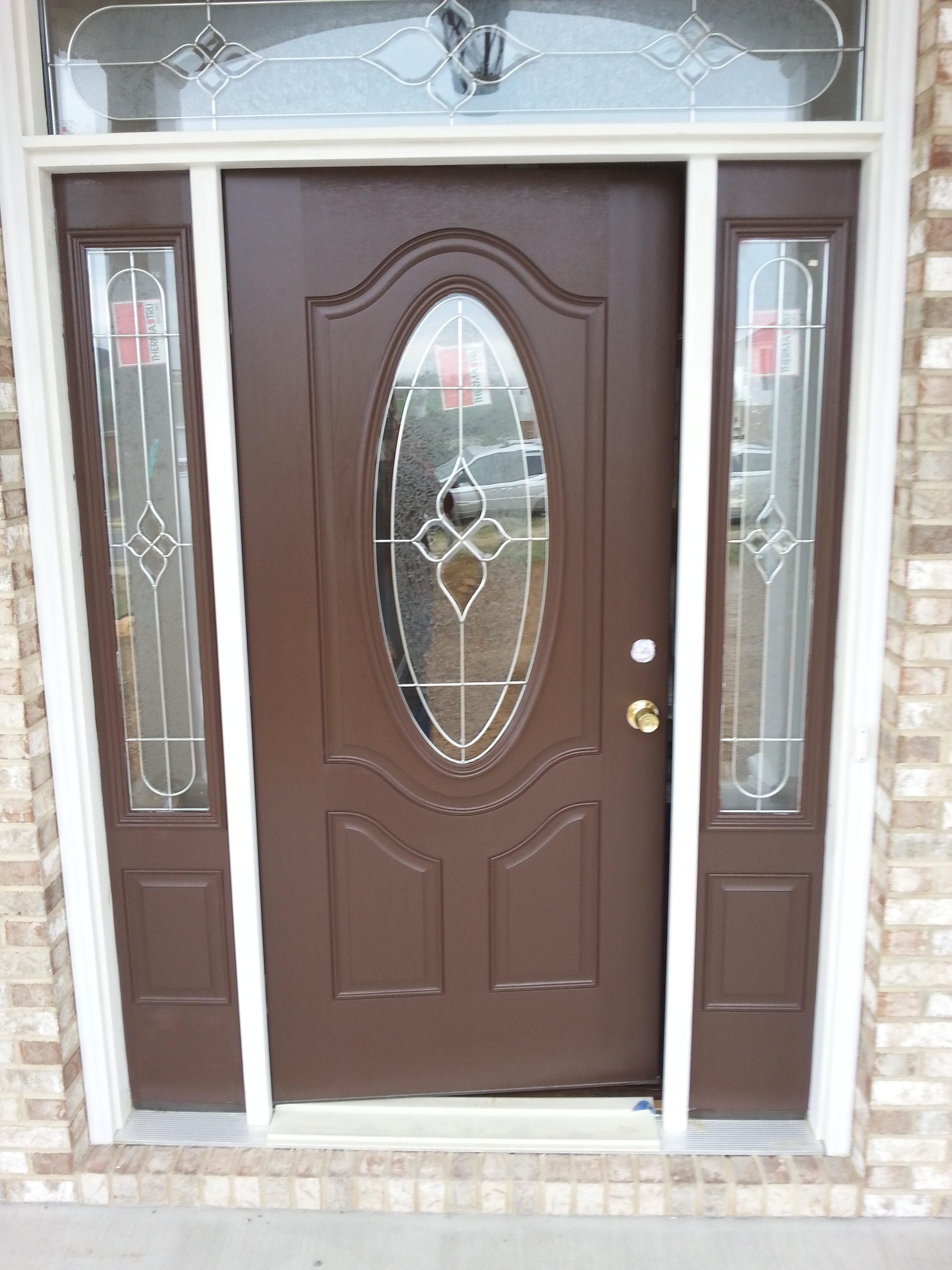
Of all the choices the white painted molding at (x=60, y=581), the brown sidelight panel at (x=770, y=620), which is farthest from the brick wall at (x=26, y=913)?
the brown sidelight panel at (x=770, y=620)

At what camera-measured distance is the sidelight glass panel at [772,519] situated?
2051 millimetres

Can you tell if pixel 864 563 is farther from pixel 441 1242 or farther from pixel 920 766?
pixel 441 1242

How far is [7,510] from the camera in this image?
6.50 ft

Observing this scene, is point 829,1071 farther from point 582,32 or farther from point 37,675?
point 582,32

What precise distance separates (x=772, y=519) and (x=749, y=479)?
97mm

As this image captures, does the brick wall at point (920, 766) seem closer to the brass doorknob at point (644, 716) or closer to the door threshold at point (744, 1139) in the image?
the door threshold at point (744, 1139)

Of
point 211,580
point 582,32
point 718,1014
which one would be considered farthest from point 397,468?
point 718,1014

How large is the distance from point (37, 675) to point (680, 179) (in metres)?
1.64

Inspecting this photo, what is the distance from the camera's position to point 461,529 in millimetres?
2186

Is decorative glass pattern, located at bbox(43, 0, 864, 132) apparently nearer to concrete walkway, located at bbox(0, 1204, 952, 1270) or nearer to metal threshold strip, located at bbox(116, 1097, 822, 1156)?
metal threshold strip, located at bbox(116, 1097, 822, 1156)

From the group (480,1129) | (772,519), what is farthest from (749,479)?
(480,1129)

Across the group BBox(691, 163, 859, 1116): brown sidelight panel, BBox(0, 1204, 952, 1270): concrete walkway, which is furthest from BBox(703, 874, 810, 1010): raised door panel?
BBox(0, 1204, 952, 1270): concrete walkway

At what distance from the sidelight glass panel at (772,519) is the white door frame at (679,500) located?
80 millimetres

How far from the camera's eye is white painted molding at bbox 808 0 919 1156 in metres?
1.91
